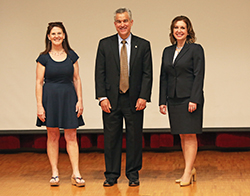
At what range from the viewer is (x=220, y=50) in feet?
17.9

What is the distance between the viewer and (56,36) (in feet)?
12.6

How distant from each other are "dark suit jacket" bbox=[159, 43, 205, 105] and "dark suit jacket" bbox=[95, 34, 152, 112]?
8.0 inches

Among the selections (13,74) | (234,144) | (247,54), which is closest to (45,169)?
(13,74)

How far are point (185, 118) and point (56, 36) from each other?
4.42 ft

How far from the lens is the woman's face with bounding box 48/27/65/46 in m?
3.84

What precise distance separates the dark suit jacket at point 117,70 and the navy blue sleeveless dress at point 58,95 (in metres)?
0.28

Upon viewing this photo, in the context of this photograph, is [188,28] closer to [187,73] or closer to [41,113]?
[187,73]

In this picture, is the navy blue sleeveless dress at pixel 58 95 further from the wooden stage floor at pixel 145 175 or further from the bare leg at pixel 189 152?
the bare leg at pixel 189 152

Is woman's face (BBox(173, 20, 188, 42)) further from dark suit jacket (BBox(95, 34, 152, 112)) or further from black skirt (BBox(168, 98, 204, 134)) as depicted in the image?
black skirt (BBox(168, 98, 204, 134))

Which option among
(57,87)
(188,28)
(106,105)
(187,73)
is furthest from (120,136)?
(188,28)

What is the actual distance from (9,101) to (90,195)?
2.44m

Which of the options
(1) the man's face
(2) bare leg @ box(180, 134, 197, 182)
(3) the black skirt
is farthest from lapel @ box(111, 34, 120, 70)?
(2) bare leg @ box(180, 134, 197, 182)

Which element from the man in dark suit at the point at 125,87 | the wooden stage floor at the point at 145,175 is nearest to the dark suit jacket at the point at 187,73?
the man in dark suit at the point at 125,87

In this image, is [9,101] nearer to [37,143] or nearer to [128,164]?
[37,143]
